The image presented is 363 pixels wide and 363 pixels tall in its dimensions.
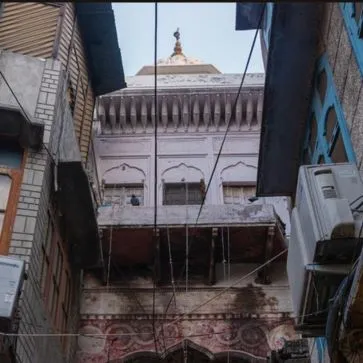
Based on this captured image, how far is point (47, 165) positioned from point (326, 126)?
139 inches

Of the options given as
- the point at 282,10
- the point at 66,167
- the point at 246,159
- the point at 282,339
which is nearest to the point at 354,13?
the point at 282,10

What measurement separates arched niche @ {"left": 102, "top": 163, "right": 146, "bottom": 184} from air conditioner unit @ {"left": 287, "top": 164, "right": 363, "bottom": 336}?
8.90 metres

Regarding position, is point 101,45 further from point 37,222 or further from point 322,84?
point 322,84

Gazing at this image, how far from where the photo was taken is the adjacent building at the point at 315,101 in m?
6.03

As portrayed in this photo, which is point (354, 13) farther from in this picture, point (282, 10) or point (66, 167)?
point (66, 167)

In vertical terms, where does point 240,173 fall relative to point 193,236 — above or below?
above

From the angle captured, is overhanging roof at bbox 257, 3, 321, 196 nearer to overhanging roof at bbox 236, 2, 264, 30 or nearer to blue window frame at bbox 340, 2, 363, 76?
blue window frame at bbox 340, 2, 363, 76

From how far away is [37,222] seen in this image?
24.7 feet

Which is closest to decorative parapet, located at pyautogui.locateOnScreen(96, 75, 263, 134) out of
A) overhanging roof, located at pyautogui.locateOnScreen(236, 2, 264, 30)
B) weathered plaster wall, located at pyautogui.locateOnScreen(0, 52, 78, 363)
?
overhanging roof, located at pyautogui.locateOnScreen(236, 2, 264, 30)

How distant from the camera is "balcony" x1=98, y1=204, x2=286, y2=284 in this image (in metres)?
12.1

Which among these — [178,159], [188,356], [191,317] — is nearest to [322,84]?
[191,317]

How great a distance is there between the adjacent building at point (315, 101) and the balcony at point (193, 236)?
2.96 metres

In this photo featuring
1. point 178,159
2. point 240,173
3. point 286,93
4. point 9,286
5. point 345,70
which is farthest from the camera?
A: point 178,159

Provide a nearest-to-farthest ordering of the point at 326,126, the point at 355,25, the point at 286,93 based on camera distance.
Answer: the point at 355,25 → the point at 326,126 → the point at 286,93
